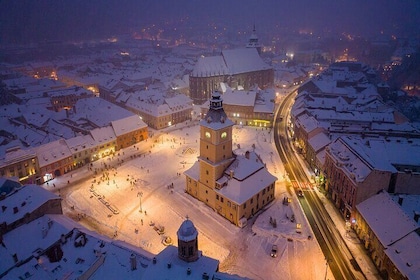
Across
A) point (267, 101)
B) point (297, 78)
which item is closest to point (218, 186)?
point (267, 101)

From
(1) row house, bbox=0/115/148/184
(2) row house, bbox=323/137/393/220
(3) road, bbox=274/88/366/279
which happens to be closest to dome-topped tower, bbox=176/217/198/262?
(3) road, bbox=274/88/366/279

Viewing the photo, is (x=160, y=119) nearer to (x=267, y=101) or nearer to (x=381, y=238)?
(x=267, y=101)

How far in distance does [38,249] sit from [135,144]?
56423 millimetres

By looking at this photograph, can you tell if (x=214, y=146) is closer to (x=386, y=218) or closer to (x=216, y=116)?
(x=216, y=116)

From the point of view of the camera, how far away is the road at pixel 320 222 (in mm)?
52094

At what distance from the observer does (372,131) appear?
85.5m

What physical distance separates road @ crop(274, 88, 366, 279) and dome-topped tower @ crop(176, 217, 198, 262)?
21.7 m

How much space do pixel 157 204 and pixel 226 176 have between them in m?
15.5

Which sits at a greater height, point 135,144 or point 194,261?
point 194,261

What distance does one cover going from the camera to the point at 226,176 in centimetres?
6694

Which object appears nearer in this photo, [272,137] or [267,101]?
[272,137]

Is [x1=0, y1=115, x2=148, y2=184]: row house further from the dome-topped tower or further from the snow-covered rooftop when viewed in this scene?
the snow-covered rooftop

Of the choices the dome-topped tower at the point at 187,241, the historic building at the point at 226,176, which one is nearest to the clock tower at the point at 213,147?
the historic building at the point at 226,176

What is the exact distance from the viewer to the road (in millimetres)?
52094
